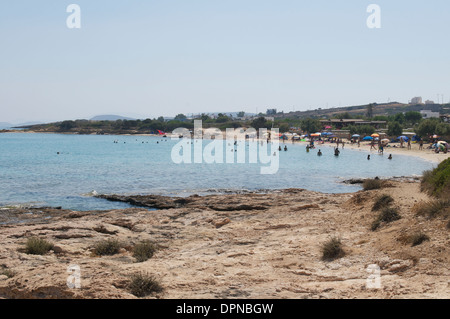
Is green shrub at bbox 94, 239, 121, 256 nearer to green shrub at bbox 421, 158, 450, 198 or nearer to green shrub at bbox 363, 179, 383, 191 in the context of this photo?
green shrub at bbox 421, 158, 450, 198

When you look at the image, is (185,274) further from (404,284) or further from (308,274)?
(404,284)

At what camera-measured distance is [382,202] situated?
52.7 ft

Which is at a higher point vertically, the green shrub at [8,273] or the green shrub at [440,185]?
the green shrub at [440,185]

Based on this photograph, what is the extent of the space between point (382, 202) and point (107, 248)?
31.1 ft

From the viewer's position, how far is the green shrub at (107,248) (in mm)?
12641

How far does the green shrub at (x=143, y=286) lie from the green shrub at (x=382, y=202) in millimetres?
9663

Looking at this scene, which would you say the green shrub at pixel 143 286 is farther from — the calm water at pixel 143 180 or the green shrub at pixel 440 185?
the calm water at pixel 143 180

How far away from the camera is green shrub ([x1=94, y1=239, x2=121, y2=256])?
498 inches

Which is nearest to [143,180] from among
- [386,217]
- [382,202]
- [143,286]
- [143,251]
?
[382,202]

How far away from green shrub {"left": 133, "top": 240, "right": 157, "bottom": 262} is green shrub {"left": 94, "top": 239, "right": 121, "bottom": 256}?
0.52 metres

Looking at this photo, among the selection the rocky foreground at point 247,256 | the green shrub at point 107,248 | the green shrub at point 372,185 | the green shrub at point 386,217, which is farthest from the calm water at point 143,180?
the green shrub at point 386,217

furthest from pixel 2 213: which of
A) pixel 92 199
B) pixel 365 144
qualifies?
pixel 365 144
